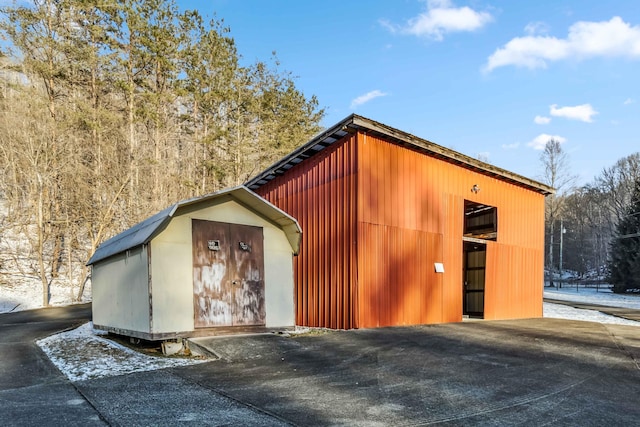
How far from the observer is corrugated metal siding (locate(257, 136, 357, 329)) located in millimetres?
9031

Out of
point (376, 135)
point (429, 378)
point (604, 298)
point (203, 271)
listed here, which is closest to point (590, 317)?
point (376, 135)

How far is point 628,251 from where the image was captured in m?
30.5

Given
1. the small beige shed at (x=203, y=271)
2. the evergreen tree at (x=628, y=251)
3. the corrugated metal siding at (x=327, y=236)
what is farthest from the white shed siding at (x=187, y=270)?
the evergreen tree at (x=628, y=251)

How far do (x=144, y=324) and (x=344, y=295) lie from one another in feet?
14.5

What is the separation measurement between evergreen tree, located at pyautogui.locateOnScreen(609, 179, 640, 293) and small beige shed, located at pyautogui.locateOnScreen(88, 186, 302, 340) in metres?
32.9

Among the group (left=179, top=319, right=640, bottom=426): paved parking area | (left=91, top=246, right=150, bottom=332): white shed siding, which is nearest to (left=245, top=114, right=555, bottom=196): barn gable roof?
(left=179, top=319, right=640, bottom=426): paved parking area

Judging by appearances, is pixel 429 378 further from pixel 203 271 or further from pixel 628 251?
pixel 628 251

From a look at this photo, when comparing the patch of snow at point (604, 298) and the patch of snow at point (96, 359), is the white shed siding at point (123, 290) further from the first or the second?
the patch of snow at point (604, 298)

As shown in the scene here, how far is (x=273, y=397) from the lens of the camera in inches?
166

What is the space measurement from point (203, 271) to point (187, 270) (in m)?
0.31

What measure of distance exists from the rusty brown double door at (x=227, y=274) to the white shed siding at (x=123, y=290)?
845mm

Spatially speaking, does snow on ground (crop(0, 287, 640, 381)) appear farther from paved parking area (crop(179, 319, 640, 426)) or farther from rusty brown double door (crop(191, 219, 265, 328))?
rusty brown double door (crop(191, 219, 265, 328))

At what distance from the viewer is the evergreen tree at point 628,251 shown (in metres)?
30.0

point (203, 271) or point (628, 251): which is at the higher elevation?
point (203, 271)
